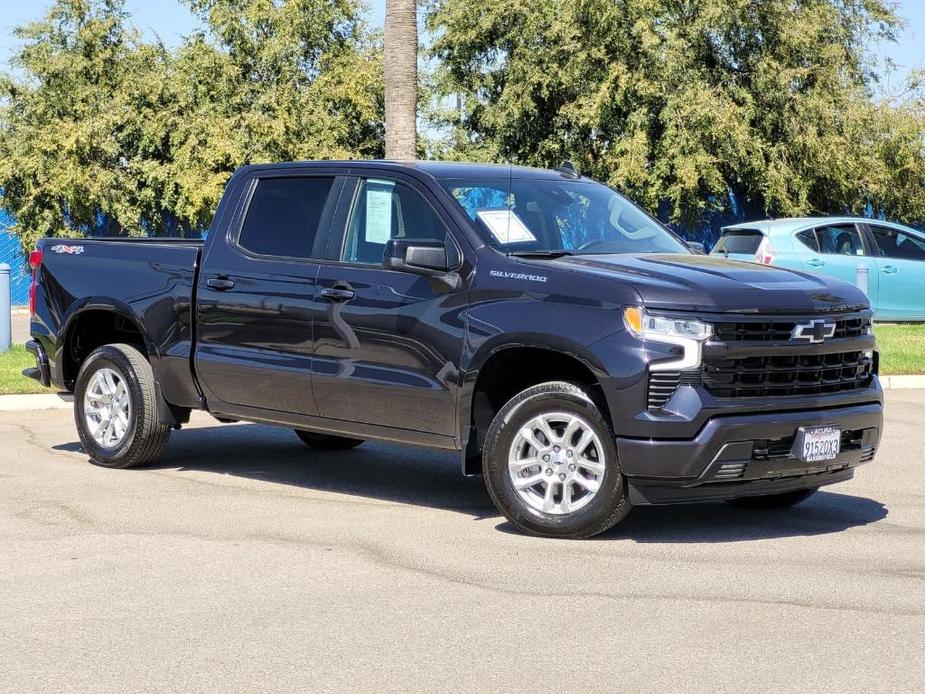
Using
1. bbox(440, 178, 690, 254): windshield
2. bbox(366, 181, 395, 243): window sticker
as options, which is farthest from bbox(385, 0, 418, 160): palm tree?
bbox(366, 181, 395, 243): window sticker

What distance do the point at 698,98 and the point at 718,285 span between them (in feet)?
65.8

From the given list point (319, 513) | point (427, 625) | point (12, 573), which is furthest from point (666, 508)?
point (12, 573)

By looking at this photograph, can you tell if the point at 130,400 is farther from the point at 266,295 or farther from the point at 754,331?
the point at 754,331

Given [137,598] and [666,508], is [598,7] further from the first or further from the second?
[137,598]

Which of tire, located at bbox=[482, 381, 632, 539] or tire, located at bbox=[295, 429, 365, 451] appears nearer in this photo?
tire, located at bbox=[482, 381, 632, 539]

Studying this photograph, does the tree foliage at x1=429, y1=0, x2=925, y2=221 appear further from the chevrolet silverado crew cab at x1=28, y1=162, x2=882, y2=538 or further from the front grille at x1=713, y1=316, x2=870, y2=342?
the front grille at x1=713, y1=316, x2=870, y2=342

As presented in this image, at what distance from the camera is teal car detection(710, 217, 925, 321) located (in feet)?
66.1

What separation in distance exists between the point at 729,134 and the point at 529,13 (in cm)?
456

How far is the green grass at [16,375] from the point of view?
1291 centimetres

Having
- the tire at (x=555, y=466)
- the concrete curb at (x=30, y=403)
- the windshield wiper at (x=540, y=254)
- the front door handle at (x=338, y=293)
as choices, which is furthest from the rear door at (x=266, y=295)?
the concrete curb at (x=30, y=403)

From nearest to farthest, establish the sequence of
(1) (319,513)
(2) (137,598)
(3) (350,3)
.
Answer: (2) (137,598) < (1) (319,513) < (3) (350,3)

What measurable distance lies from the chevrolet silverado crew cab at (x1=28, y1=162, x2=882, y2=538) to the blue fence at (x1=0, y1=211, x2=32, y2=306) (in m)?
18.9

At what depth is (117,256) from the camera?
9.47m

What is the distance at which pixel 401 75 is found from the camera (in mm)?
16922
